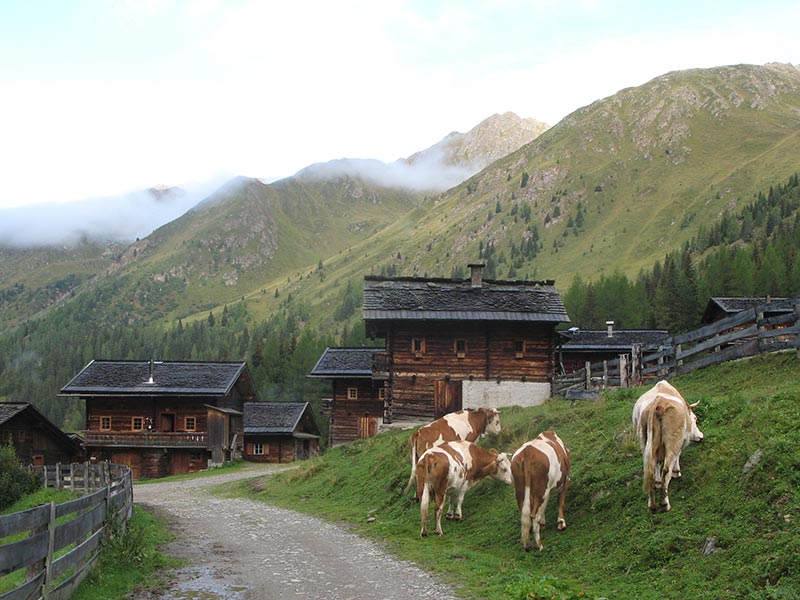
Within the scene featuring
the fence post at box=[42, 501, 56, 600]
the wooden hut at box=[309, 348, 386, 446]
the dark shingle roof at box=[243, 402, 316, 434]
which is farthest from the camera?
the dark shingle roof at box=[243, 402, 316, 434]

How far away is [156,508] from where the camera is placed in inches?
1022

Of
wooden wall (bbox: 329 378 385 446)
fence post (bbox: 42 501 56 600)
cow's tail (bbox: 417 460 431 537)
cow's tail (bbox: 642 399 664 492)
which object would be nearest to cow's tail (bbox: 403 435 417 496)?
cow's tail (bbox: 417 460 431 537)

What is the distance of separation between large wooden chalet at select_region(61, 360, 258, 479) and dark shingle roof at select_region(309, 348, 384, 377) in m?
6.84

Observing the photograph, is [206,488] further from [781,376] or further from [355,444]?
[781,376]

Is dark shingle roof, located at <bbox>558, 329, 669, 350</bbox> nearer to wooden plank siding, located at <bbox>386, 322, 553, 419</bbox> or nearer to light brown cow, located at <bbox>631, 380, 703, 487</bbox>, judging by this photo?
wooden plank siding, located at <bbox>386, 322, 553, 419</bbox>

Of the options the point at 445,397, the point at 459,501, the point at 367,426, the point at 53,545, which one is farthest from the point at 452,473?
the point at 367,426

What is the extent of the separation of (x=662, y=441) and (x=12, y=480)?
37.2 m

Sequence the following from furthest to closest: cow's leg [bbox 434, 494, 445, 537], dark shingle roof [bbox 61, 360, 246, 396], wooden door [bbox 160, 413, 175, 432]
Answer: wooden door [bbox 160, 413, 175, 432] → dark shingle roof [bbox 61, 360, 246, 396] → cow's leg [bbox 434, 494, 445, 537]

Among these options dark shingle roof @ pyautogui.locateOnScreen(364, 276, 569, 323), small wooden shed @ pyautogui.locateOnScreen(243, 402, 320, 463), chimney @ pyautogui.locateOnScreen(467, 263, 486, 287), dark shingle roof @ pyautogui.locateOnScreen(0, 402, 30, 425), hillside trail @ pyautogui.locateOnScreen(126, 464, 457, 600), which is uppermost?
chimney @ pyautogui.locateOnScreen(467, 263, 486, 287)

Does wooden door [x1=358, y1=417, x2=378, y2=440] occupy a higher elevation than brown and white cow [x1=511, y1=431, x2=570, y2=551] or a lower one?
lower

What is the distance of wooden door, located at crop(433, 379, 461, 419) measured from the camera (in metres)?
41.5

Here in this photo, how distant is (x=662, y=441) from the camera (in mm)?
12406

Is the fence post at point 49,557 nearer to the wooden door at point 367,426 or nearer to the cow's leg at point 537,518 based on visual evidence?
the cow's leg at point 537,518

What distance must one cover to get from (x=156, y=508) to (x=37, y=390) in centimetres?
17986
